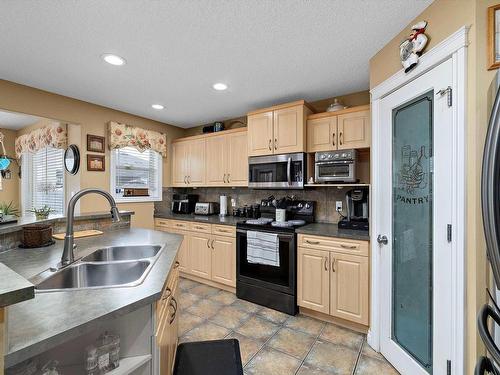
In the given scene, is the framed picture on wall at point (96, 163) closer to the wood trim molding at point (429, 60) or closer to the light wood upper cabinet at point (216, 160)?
the light wood upper cabinet at point (216, 160)

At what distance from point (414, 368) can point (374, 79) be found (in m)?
2.18

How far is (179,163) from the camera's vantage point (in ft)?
14.0

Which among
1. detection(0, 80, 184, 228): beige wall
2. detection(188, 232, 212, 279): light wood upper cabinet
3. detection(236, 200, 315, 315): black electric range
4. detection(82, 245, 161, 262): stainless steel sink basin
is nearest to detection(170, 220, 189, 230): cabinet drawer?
detection(188, 232, 212, 279): light wood upper cabinet

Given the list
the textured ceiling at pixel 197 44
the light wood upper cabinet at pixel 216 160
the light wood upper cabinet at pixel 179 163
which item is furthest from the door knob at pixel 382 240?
the light wood upper cabinet at pixel 179 163

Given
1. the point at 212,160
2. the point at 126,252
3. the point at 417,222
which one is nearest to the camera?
the point at 417,222

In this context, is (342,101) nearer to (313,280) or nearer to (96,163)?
(313,280)

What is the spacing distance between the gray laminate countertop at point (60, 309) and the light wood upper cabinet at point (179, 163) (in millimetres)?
2798

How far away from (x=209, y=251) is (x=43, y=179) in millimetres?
3463

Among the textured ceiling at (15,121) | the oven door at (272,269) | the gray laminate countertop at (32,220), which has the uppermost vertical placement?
the textured ceiling at (15,121)

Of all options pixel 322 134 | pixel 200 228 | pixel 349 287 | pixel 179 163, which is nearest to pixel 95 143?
pixel 179 163

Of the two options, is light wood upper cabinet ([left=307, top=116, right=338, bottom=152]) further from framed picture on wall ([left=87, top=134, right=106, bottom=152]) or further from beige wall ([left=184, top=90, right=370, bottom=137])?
framed picture on wall ([left=87, top=134, right=106, bottom=152])

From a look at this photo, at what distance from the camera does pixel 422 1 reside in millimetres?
1478

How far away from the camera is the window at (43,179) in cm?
392

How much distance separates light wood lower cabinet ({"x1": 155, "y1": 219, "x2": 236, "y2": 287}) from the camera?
3129 millimetres
